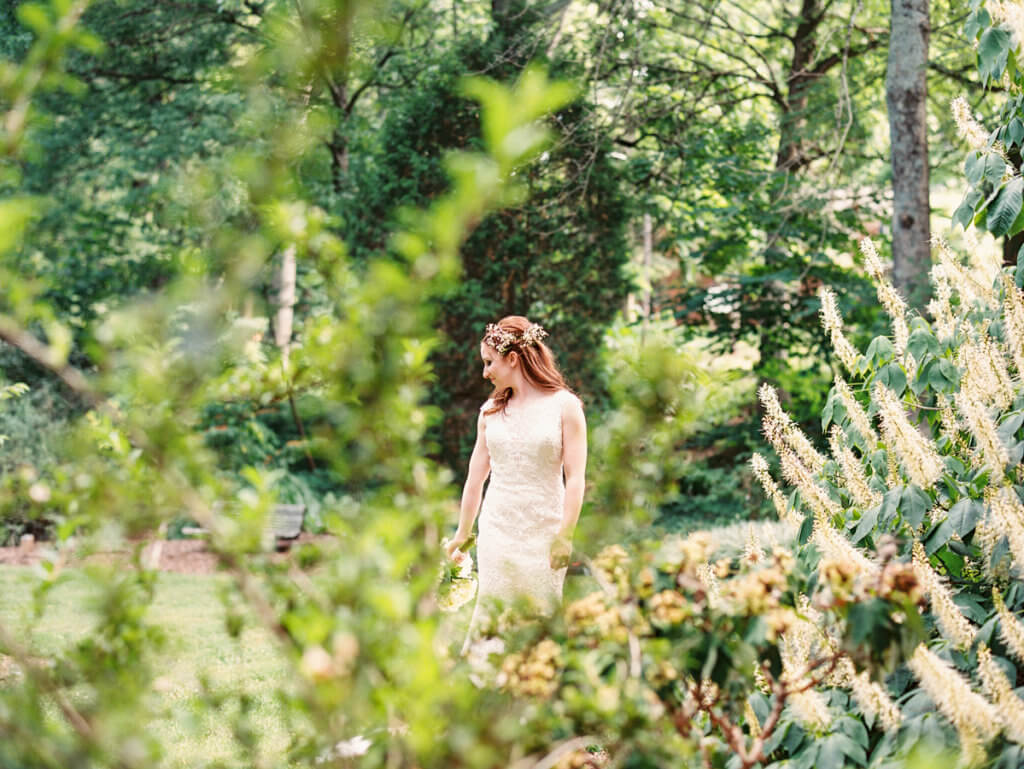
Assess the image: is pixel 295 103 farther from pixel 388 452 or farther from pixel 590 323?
pixel 590 323

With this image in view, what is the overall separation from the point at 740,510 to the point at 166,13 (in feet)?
31.2

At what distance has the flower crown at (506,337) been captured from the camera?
4.01 meters

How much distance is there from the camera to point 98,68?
1267cm

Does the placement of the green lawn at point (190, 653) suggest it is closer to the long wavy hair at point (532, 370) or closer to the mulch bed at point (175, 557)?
the mulch bed at point (175, 557)

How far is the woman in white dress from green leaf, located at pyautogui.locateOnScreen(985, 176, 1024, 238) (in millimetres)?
1801

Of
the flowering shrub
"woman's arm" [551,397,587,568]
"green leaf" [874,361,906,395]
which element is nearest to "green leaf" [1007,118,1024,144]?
the flowering shrub

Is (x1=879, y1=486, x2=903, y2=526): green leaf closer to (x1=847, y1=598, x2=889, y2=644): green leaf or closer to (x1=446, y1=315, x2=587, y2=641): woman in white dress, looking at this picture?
(x1=847, y1=598, x2=889, y2=644): green leaf

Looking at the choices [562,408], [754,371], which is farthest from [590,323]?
[562,408]

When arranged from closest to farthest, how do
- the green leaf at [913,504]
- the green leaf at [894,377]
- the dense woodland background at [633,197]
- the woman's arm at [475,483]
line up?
the green leaf at [913,504] < the green leaf at [894,377] < the woman's arm at [475,483] < the dense woodland background at [633,197]

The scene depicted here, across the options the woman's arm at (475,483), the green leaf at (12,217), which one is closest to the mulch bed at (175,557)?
the woman's arm at (475,483)

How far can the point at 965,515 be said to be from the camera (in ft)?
8.34

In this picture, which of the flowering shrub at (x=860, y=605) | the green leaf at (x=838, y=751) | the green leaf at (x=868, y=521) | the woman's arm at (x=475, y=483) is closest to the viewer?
the flowering shrub at (x=860, y=605)

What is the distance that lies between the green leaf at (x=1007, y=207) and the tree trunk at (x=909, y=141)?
16.2 ft

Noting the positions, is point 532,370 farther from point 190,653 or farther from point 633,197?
point 633,197
